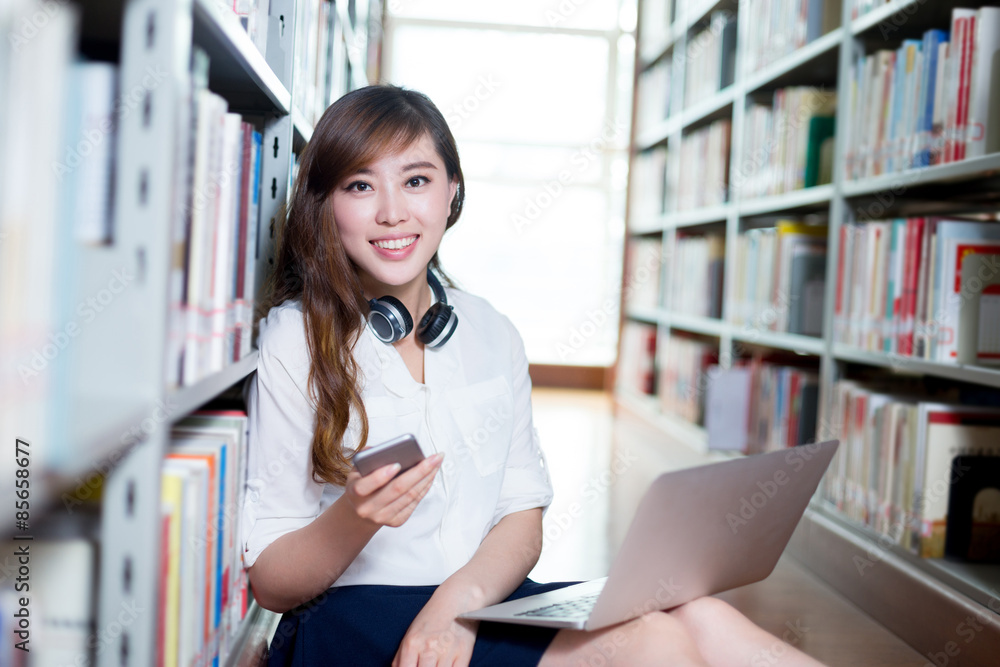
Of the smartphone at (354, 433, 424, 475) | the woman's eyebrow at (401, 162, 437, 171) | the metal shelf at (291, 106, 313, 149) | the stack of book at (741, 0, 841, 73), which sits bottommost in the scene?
the smartphone at (354, 433, 424, 475)

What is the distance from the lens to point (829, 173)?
2.57m

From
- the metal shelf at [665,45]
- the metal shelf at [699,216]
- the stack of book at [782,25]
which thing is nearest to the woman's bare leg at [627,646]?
the stack of book at [782,25]

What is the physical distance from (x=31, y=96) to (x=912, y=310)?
1833 millimetres

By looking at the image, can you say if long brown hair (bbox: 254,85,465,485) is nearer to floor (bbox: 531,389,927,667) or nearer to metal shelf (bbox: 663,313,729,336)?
floor (bbox: 531,389,927,667)

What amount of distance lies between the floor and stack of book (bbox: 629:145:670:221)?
122 cm

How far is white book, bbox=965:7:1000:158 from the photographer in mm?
1694

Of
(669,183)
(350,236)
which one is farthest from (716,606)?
(669,183)

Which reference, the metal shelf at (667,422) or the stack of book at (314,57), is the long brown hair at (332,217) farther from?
the metal shelf at (667,422)

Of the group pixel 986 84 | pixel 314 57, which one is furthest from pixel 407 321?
pixel 986 84

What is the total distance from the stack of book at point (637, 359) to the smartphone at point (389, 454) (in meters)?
3.59

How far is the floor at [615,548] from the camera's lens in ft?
5.48

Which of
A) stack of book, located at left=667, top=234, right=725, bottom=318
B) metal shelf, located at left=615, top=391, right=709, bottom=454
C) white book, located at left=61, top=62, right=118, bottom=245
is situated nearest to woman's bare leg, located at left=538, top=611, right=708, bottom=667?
white book, located at left=61, top=62, right=118, bottom=245

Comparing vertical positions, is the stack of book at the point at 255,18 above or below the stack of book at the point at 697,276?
above

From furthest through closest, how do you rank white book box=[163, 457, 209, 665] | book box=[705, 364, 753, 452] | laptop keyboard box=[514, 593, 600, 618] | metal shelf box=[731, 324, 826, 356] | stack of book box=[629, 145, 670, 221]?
stack of book box=[629, 145, 670, 221] < book box=[705, 364, 753, 452] < metal shelf box=[731, 324, 826, 356] < laptop keyboard box=[514, 593, 600, 618] < white book box=[163, 457, 209, 665]
